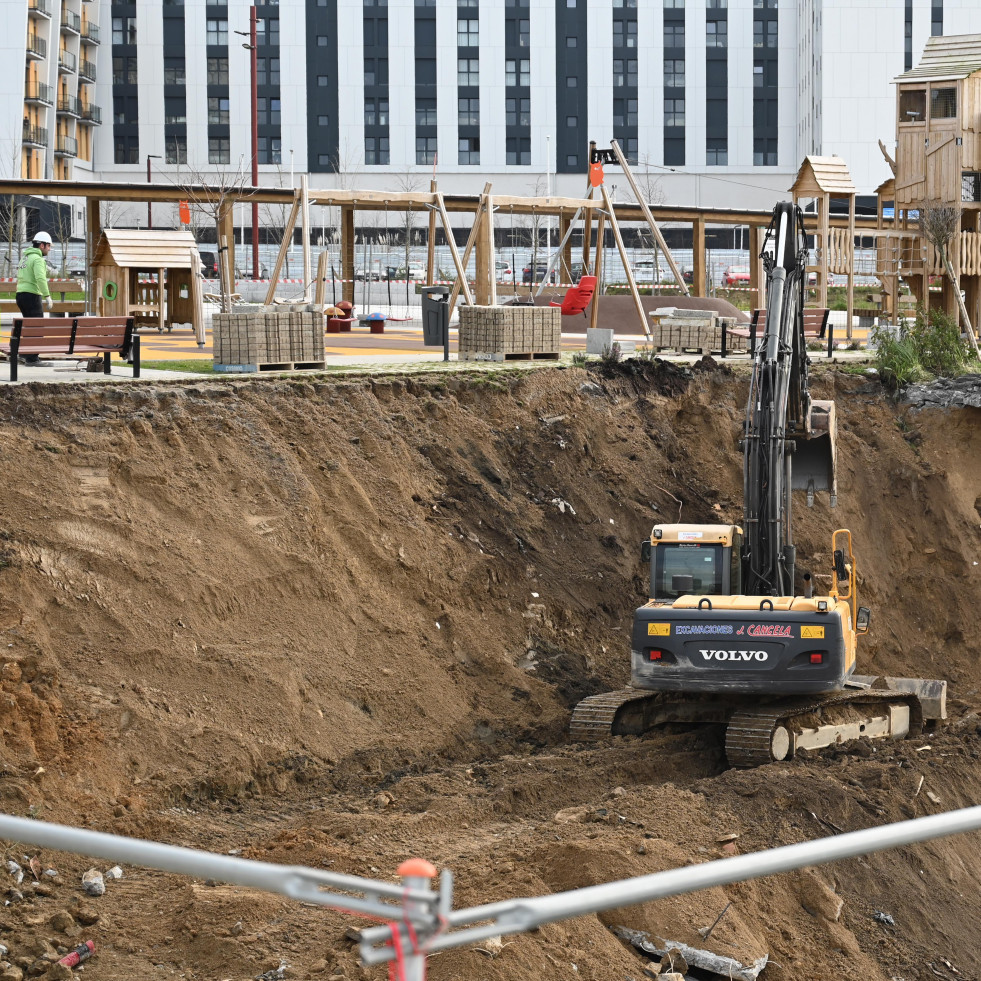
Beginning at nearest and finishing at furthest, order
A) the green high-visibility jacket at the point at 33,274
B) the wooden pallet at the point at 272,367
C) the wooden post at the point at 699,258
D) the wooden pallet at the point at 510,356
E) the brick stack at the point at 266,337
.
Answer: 1. the brick stack at the point at 266,337
2. the wooden pallet at the point at 272,367
3. the green high-visibility jacket at the point at 33,274
4. the wooden pallet at the point at 510,356
5. the wooden post at the point at 699,258

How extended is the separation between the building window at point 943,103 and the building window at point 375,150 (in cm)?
5470

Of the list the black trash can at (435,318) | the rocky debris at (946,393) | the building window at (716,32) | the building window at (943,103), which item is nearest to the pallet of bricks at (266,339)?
the black trash can at (435,318)

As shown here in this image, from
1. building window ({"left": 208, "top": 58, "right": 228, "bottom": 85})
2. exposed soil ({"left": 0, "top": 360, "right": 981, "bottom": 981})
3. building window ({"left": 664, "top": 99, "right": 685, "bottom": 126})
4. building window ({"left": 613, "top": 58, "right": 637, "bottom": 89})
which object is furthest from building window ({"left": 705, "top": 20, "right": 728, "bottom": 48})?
exposed soil ({"left": 0, "top": 360, "right": 981, "bottom": 981})

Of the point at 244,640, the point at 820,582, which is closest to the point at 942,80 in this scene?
the point at 820,582

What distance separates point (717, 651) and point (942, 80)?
24.6 metres

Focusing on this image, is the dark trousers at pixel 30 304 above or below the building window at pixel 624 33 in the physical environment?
below

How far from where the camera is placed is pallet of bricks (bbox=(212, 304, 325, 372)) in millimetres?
20469

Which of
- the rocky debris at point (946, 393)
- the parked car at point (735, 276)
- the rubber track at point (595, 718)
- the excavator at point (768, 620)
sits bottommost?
the rubber track at point (595, 718)

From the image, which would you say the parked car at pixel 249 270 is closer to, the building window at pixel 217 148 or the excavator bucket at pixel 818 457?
the building window at pixel 217 148

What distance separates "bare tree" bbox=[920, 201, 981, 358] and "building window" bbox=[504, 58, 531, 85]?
181ft

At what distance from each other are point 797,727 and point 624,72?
252 feet

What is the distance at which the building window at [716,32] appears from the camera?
85500mm

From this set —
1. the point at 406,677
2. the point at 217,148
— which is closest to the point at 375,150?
the point at 217,148

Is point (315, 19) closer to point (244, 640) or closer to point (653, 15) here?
point (653, 15)
